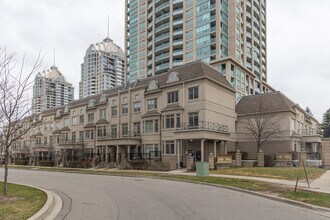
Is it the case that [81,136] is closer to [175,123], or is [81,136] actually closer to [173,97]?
[173,97]

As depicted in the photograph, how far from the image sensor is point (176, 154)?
36219 millimetres

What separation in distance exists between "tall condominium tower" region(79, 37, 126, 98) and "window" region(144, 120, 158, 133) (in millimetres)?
110042

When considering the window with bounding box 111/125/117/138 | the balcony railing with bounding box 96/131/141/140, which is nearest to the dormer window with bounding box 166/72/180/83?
the balcony railing with bounding box 96/131/141/140

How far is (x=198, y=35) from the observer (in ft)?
236

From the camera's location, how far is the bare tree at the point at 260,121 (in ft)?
130

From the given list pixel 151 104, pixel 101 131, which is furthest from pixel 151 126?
pixel 101 131

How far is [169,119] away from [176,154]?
15.6 ft

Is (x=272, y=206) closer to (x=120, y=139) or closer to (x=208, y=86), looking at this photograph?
(x=208, y=86)

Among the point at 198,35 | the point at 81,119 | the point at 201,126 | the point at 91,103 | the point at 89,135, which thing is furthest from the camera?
the point at 198,35

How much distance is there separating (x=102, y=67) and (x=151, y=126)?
4440 inches

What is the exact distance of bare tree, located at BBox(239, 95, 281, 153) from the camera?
3975 cm

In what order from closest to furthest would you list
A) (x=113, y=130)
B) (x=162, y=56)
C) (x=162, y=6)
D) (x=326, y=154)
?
(x=326, y=154), (x=113, y=130), (x=162, y=56), (x=162, y=6)

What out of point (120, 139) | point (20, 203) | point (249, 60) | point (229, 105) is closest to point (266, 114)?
point (229, 105)

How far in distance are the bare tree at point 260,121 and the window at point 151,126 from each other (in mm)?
12506
